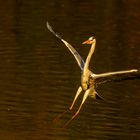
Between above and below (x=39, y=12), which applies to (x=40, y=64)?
above

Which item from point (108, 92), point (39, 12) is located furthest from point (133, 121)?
point (39, 12)

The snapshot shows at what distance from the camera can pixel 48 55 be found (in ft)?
64.8

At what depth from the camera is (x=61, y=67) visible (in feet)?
60.7

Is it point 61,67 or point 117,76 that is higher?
point 117,76

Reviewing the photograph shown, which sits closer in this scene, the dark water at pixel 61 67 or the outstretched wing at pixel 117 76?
the outstretched wing at pixel 117 76

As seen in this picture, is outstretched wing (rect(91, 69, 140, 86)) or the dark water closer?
outstretched wing (rect(91, 69, 140, 86))

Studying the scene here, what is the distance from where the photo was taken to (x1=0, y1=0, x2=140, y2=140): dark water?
45.5 ft

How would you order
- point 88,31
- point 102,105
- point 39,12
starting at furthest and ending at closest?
point 39,12
point 88,31
point 102,105

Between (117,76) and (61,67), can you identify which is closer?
Result: (117,76)

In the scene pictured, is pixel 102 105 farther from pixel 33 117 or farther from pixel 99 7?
pixel 99 7

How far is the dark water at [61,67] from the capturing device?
1387 centimetres

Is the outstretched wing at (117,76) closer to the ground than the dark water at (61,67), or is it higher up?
higher up

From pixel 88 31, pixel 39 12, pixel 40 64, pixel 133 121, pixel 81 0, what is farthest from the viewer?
pixel 81 0

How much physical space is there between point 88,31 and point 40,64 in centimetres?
489
